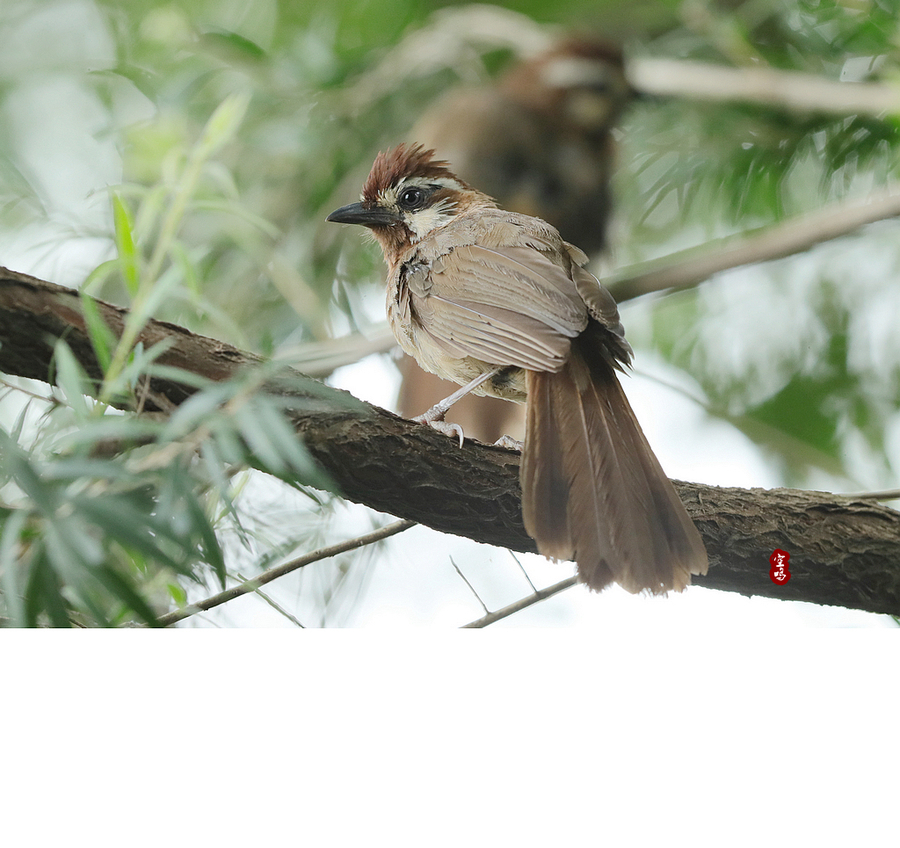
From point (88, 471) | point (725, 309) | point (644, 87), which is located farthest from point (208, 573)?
point (644, 87)

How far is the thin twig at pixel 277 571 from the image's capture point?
1.48 metres

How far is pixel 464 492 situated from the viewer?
145 centimetres

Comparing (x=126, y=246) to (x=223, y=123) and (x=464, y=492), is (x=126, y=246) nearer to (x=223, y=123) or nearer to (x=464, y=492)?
(x=223, y=123)

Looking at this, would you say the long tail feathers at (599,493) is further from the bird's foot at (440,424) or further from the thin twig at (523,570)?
the thin twig at (523,570)

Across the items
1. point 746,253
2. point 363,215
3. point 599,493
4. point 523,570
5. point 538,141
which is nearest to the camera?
point 599,493

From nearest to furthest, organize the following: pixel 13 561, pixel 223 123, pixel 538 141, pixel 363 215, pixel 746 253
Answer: pixel 13 561
pixel 223 123
pixel 363 215
pixel 746 253
pixel 538 141

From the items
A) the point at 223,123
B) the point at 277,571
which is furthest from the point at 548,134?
the point at 277,571

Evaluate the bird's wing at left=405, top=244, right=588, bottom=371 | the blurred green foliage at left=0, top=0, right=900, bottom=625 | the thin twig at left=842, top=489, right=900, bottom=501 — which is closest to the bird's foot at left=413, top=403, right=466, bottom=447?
the bird's wing at left=405, top=244, right=588, bottom=371

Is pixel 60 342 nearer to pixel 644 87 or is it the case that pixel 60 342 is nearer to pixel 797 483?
pixel 797 483

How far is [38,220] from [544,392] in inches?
42.5

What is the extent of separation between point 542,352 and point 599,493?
24cm

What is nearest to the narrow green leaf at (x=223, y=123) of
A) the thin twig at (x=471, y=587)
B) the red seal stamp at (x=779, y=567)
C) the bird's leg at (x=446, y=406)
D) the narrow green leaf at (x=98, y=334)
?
the narrow green leaf at (x=98, y=334)

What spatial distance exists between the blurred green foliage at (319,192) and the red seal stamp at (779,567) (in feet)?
1.34

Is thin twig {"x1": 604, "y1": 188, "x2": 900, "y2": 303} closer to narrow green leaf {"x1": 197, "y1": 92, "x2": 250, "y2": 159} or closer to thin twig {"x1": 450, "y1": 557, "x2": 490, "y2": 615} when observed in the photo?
thin twig {"x1": 450, "y1": 557, "x2": 490, "y2": 615}
